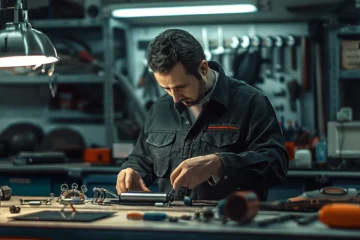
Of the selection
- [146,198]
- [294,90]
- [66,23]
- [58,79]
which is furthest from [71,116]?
[146,198]

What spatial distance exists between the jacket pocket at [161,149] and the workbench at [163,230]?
82cm

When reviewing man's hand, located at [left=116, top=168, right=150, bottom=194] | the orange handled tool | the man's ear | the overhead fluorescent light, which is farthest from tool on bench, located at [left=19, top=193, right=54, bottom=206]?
the overhead fluorescent light

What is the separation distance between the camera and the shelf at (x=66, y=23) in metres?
5.33

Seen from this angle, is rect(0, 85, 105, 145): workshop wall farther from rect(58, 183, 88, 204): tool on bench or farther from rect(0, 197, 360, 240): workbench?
rect(0, 197, 360, 240): workbench

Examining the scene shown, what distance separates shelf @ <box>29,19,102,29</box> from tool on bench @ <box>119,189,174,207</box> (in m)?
2.94

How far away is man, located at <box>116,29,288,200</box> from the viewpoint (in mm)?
2727

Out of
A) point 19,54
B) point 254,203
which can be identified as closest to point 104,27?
point 19,54

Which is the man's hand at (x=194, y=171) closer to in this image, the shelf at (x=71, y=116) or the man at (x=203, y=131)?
the man at (x=203, y=131)

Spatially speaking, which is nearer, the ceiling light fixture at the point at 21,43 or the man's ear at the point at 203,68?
the ceiling light fixture at the point at 21,43

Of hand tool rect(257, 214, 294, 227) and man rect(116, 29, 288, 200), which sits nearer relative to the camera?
hand tool rect(257, 214, 294, 227)

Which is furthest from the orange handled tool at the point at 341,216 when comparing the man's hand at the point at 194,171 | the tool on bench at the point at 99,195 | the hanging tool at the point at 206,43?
the hanging tool at the point at 206,43

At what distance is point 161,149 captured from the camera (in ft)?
10.1

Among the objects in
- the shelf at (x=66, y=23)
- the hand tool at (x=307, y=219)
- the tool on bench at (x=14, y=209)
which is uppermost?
the shelf at (x=66, y=23)

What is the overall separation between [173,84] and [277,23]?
2860 millimetres
